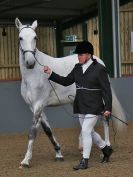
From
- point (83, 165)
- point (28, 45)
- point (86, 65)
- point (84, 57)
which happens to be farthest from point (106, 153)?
point (28, 45)

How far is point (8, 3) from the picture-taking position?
19547 millimetres

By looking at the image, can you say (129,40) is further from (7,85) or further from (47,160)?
(47,160)

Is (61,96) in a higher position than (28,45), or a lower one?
lower

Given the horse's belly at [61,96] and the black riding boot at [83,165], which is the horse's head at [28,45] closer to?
the horse's belly at [61,96]

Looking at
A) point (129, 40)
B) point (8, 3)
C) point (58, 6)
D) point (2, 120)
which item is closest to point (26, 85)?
point (2, 120)

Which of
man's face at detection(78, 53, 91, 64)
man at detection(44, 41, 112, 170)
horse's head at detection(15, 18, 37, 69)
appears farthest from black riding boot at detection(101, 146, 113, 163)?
horse's head at detection(15, 18, 37, 69)

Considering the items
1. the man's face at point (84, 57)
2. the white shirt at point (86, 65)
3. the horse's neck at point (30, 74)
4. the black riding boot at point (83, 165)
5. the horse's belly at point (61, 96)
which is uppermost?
the man's face at point (84, 57)

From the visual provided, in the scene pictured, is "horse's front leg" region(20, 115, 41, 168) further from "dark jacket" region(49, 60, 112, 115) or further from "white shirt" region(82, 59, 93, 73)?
"white shirt" region(82, 59, 93, 73)

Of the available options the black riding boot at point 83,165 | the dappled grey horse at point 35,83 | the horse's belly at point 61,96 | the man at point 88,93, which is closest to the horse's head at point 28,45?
the dappled grey horse at point 35,83

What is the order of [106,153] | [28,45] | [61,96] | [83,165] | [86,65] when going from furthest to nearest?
1. [61,96]
2. [106,153]
3. [28,45]
4. [86,65]
5. [83,165]

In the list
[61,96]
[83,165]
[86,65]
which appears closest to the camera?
[83,165]

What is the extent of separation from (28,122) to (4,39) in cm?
1188

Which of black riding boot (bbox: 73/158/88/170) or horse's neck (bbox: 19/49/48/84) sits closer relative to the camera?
black riding boot (bbox: 73/158/88/170)

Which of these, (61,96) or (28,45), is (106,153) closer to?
(61,96)
